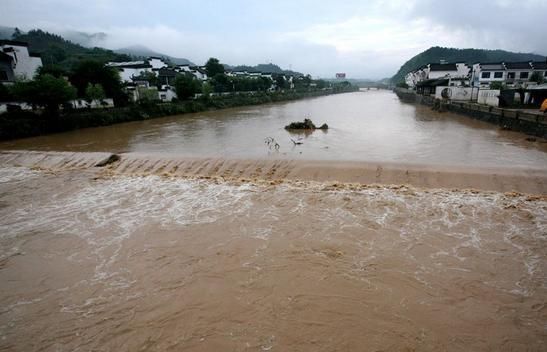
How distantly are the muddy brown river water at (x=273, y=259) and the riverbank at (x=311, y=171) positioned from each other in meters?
0.08

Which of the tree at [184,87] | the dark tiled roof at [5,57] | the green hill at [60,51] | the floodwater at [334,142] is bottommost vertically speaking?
the floodwater at [334,142]

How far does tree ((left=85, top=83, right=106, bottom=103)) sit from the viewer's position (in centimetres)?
2520

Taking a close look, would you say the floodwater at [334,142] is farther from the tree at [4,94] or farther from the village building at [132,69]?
the village building at [132,69]

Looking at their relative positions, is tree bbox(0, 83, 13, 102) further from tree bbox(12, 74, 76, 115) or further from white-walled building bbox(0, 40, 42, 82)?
white-walled building bbox(0, 40, 42, 82)

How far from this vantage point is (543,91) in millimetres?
22469

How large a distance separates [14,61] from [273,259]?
113 feet

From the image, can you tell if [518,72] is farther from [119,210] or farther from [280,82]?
[119,210]

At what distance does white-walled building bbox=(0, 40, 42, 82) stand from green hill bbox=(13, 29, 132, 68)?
2093 centimetres

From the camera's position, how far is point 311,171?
11.1 meters

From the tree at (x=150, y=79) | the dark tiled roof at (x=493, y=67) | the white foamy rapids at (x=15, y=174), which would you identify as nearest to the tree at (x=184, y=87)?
the tree at (x=150, y=79)

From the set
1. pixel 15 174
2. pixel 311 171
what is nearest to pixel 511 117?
pixel 311 171

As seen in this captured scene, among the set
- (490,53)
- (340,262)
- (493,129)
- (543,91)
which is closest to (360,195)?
(340,262)

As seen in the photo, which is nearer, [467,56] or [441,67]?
[441,67]

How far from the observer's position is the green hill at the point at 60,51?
53875 millimetres
